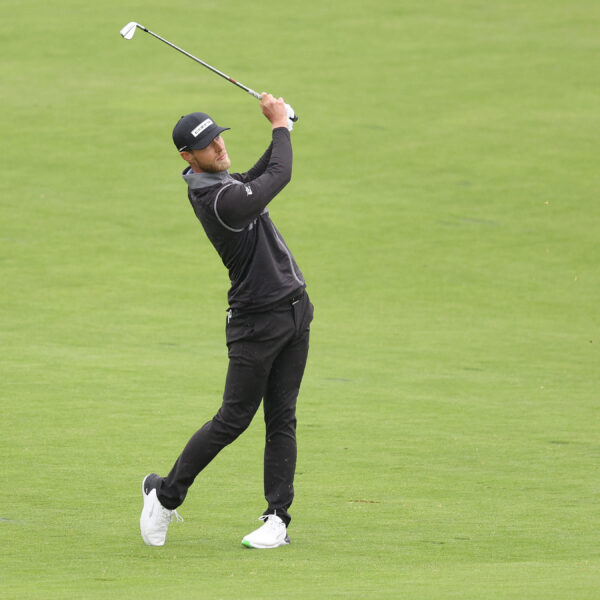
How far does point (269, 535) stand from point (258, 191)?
150cm

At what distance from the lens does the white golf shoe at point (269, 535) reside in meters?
4.93

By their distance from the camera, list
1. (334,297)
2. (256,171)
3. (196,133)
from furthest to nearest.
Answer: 1. (334,297)
2. (256,171)
3. (196,133)

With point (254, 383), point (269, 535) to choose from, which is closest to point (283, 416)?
point (254, 383)

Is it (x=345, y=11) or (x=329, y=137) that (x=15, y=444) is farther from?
(x=345, y=11)

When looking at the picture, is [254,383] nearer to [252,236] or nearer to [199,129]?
[252,236]

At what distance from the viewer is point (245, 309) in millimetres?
4984

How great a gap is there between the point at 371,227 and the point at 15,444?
32.3 feet

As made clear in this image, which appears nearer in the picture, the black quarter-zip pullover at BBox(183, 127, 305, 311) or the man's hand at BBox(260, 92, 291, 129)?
the black quarter-zip pullover at BBox(183, 127, 305, 311)

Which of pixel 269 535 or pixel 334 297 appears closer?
pixel 269 535

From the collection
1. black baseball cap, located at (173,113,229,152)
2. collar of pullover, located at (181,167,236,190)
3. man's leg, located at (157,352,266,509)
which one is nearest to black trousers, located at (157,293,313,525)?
man's leg, located at (157,352,266,509)

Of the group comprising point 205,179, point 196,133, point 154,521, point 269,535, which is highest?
point 196,133

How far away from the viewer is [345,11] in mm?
26844

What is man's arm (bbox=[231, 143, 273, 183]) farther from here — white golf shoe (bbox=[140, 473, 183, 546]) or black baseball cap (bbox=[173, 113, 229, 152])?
white golf shoe (bbox=[140, 473, 183, 546])

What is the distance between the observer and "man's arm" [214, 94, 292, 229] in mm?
4715
